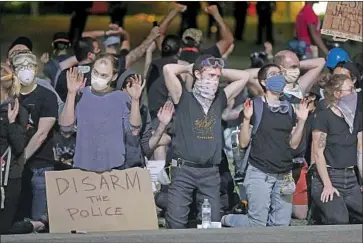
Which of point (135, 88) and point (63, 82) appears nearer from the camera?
point (135, 88)

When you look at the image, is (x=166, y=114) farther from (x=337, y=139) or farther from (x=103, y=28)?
(x=103, y=28)

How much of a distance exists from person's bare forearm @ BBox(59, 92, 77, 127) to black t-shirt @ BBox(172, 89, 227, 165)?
0.88 metres

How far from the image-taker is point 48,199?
8328mm

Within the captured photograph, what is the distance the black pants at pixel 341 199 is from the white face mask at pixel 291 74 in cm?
87

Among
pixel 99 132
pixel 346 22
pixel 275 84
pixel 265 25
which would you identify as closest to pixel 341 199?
pixel 275 84

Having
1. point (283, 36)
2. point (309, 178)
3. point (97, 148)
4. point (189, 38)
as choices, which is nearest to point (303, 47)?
point (189, 38)

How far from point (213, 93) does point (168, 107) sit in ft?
1.31

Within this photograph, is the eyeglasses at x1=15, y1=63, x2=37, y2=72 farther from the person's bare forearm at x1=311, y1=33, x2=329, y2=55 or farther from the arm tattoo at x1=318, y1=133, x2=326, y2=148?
the person's bare forearm at x1=311, y1=33, x2=329, y2=55

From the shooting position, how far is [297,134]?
8617 mm

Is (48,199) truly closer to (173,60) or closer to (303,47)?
(173,60)

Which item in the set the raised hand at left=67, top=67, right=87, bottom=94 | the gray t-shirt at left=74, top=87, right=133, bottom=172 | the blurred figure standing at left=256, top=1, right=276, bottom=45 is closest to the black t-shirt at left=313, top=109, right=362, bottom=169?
the gray t-shirt at left=74, top=87, right=133, bottom=172

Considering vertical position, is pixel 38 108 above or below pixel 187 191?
above

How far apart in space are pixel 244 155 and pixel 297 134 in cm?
49

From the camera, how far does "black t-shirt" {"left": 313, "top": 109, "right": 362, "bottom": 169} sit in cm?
871
